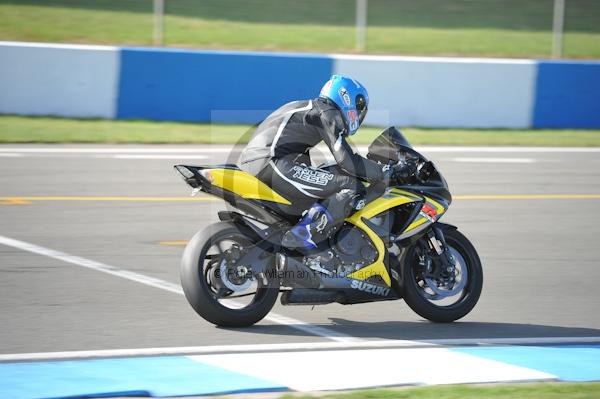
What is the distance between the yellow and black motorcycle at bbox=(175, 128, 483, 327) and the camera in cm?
698

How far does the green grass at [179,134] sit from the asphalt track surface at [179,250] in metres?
0.55

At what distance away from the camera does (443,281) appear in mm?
7539

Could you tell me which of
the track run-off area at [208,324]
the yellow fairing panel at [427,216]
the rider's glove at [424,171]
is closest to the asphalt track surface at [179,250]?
the track run-off area at [208,324]

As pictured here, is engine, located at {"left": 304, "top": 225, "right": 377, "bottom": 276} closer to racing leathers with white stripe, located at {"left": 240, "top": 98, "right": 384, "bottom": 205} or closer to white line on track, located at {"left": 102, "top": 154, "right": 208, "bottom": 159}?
racing leathers with white stripe, located at {"left": 240, "top": 98, "right": 384, "bottom": 205}

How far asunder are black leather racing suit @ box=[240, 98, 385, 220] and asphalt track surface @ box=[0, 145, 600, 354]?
0.97m

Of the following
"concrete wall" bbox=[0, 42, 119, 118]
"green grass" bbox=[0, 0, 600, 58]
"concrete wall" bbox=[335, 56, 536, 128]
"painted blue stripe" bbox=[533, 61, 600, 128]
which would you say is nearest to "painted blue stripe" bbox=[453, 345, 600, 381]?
"concrete wall" bbox=[335, 56, 536, 128]

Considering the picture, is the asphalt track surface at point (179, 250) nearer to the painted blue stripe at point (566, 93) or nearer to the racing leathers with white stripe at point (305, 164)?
the racing leathers with white stripe at point (305, 164)

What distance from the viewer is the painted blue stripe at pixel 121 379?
5.65 metres

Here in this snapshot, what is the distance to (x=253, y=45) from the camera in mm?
19234

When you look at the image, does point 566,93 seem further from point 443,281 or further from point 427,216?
point 427,216

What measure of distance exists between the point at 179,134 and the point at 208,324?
9.33 meters

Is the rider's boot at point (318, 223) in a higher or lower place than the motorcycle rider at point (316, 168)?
lower

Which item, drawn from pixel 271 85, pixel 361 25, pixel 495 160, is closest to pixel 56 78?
pixel 271 85

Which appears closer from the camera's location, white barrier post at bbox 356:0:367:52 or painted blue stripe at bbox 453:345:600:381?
painted blue stripe at bbox 453:345:600:381
